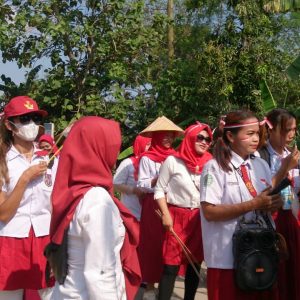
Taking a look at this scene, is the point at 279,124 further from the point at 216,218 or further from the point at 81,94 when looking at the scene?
the point at 81,94

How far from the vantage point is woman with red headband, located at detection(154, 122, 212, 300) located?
545 cm

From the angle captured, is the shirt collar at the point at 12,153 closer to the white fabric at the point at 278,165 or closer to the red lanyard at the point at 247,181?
the red lanyard at the point at 247,181

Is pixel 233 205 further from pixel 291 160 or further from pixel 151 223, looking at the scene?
pixel 151 223

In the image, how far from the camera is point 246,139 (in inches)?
149

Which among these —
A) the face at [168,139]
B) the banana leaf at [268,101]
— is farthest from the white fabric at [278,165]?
the banana leaf at [268,101]

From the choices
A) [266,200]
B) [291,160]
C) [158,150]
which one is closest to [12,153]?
[266,200]

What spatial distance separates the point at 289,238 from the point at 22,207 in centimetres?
193

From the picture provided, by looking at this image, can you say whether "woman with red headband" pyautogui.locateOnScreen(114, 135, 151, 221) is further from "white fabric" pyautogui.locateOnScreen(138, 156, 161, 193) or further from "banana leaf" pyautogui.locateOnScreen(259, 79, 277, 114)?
"banana leaf" pyautogui.locateOnScreen(259, 79, 277, 114)

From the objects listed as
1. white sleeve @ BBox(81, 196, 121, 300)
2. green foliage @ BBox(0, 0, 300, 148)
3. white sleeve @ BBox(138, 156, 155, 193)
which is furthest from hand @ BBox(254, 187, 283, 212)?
green foliage @ BBox(0, 0, 300, 148)

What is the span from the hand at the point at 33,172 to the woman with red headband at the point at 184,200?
5.26 ft

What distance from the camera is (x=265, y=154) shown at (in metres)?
4.46

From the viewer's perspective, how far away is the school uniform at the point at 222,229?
3.64 metres

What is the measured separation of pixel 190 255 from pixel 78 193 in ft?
9.68

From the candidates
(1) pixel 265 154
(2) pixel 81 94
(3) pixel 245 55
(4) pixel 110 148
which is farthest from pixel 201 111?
(4) pixel 110 148
